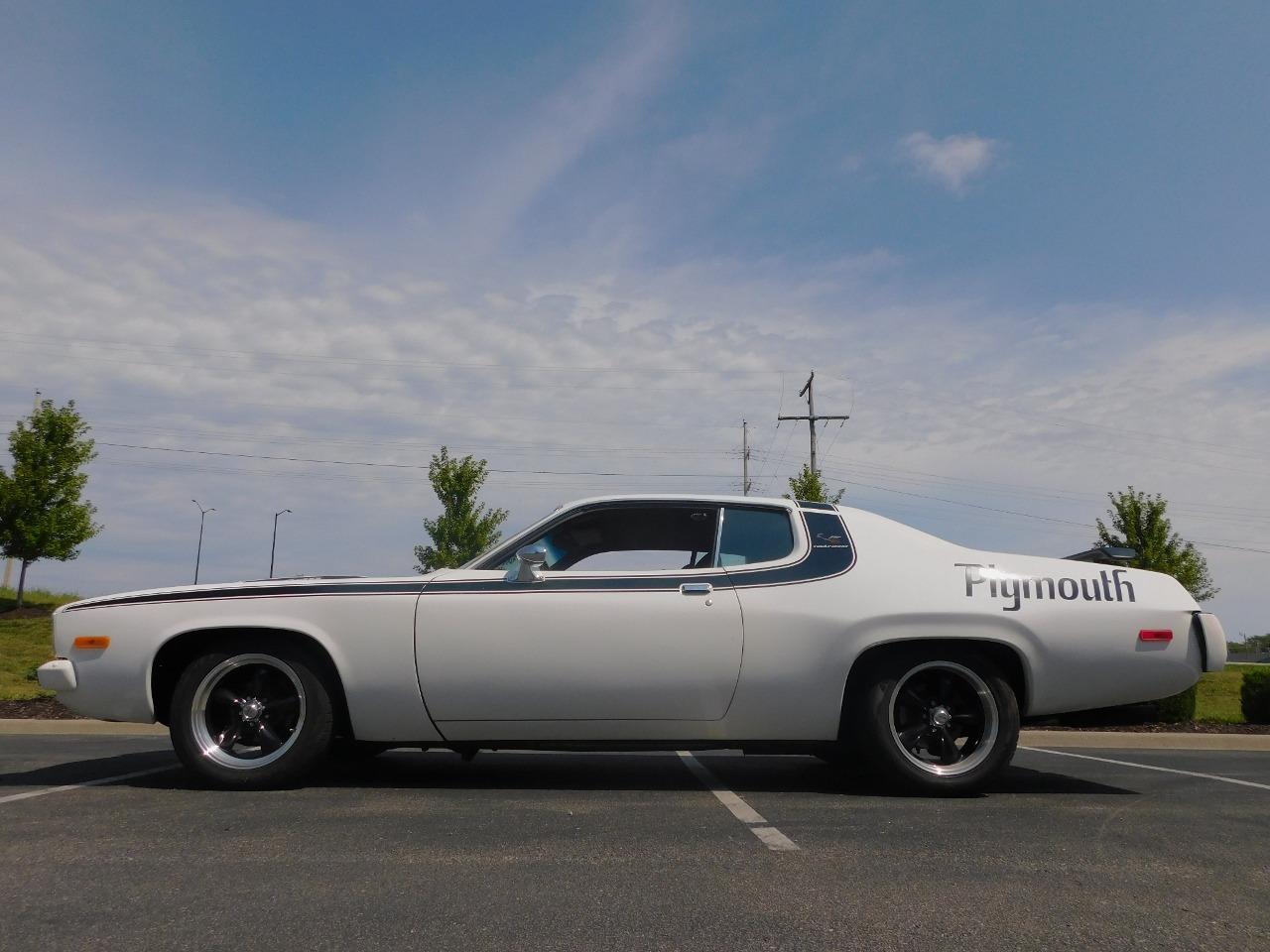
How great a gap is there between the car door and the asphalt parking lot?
0.42 metres

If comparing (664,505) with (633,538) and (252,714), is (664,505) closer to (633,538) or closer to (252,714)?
(633,538)

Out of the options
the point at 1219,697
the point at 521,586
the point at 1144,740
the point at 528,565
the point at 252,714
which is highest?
the point at 528,565

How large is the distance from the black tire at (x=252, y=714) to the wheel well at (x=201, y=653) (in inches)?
1.1

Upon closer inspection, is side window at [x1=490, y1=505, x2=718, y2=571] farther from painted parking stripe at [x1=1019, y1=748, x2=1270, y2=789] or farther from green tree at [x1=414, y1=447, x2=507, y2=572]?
green tree at [x1=414, y1=447, x2=507, y2=572]

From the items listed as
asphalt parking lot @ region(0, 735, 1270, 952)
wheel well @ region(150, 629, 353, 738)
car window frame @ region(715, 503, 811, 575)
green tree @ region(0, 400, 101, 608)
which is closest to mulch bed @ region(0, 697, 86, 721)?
asphalt parking lot @ region(0, 735, 1270, 952)

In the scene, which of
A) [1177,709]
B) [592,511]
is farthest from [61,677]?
[1177,709]

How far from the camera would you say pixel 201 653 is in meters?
5.25

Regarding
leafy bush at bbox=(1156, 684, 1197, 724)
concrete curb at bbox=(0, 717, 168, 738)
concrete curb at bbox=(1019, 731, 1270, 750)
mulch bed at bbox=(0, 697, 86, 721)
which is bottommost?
concrete curb at bbox=(0, 717, 168, 738)

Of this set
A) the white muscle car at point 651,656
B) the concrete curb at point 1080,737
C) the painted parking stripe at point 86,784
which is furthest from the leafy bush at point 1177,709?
the painted parking stripe at point 86,784

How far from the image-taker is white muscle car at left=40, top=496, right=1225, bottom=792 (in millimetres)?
5047

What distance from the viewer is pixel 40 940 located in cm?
265

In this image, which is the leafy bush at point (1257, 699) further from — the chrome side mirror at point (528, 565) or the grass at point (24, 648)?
the grass at point (24, 648)

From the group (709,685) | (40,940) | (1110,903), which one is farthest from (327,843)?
(1110,903)

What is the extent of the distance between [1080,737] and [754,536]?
6.05 meters
